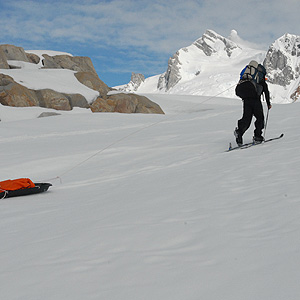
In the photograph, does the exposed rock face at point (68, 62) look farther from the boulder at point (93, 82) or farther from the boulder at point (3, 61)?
the boulder at point (93, 82)

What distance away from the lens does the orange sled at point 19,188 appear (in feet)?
15.7

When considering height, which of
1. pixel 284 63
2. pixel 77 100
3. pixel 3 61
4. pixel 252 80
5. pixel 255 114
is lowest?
pixel 255 114

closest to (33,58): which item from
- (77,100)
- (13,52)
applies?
(13,52)

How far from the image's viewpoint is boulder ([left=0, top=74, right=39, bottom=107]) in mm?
21516

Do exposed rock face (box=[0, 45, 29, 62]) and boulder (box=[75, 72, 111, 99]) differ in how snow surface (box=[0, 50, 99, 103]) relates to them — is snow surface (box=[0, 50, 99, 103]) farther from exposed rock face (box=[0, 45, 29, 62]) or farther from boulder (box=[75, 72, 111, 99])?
exposed rock face (box=[0, 45, 29, 62])

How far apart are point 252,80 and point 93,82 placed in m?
23.5

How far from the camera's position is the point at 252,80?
6.51 metres

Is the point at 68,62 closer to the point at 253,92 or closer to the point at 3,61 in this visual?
the point at 3,61

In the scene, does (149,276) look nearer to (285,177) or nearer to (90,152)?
(285,177)

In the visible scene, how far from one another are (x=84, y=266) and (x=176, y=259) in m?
0.57

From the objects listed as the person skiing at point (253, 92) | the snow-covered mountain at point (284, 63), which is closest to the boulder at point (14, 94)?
the person skiing at point (253, 92)

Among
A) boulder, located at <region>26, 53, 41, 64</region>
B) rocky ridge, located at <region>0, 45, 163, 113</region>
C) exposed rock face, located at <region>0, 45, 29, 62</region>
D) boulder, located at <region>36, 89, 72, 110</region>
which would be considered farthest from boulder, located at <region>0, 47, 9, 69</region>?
boulder, located at <region>36, 89, 72, 110</region>

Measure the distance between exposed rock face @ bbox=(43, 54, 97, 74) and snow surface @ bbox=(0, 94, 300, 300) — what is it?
2922cm

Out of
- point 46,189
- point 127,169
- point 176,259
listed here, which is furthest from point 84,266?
point 127,169
